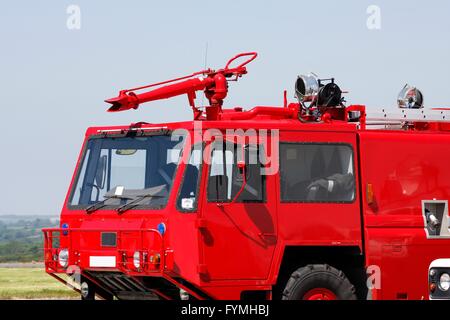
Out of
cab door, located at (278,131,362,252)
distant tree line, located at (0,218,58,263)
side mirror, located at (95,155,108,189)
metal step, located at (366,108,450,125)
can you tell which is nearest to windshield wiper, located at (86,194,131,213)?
side mirror, located at (95,155,108,189)

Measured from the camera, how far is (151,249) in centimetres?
1395

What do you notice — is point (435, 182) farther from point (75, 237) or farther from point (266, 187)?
point (75, 237)

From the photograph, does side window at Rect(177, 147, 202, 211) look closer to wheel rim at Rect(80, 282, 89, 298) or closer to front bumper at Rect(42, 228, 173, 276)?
front bumper at Rect(42, 228, 173, 276)

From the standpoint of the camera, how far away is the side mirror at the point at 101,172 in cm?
1514

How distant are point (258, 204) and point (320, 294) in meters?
1.43

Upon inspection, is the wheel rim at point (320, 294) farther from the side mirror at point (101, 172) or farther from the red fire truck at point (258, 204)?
the side mirror at point (101, 172)

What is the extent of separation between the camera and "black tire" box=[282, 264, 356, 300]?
47.6 ft

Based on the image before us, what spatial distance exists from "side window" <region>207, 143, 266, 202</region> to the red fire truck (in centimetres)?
1
